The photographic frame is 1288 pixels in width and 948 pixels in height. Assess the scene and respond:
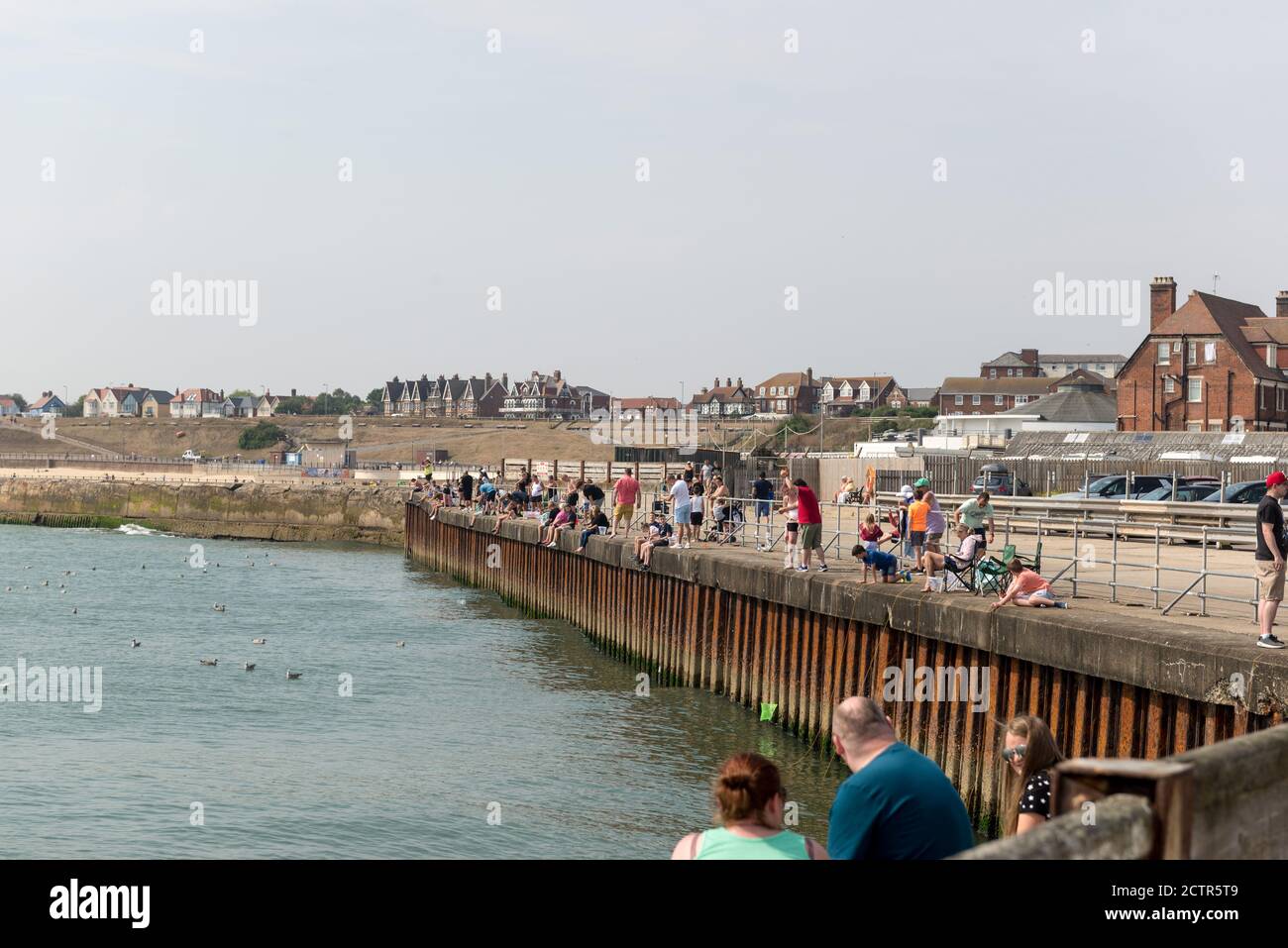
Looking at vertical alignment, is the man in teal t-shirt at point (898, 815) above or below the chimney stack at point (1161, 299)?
below

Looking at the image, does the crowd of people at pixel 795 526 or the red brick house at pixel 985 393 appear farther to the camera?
the red brick house at pixel 985 393

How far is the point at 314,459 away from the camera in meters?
117

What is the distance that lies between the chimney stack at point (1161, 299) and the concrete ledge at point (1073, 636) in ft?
192

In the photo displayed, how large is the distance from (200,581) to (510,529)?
1708cm

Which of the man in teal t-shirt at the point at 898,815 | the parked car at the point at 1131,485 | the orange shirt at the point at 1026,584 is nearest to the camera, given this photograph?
the man in teal t-shirt at the point at 898,815

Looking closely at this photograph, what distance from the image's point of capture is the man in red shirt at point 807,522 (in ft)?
65.7

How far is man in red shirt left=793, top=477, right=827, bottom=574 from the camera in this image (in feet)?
65.7

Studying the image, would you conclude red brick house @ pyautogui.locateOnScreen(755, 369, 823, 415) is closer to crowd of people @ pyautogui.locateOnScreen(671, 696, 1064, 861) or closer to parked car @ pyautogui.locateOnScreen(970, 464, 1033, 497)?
parked car @ pyautogui.locateOnScreen(970, 464, 1033, 497)

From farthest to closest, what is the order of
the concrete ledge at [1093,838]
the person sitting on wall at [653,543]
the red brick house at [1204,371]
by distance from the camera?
the red brick house at [1204,371], the person sitting on wall at [653,543], the concrete ledge at [1093,838]

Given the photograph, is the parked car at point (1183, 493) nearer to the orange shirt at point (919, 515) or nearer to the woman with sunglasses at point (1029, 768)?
the orange shirt at point (919, 515)

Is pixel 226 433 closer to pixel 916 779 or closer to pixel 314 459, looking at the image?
pixel 314 459

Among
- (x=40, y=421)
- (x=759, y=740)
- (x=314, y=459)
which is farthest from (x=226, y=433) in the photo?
(x=759, y=740)

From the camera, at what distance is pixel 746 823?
527cm

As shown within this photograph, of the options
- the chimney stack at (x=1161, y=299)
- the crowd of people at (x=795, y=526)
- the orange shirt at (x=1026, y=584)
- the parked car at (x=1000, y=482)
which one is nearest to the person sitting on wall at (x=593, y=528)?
the crowd of people at (x=795, y=526)
